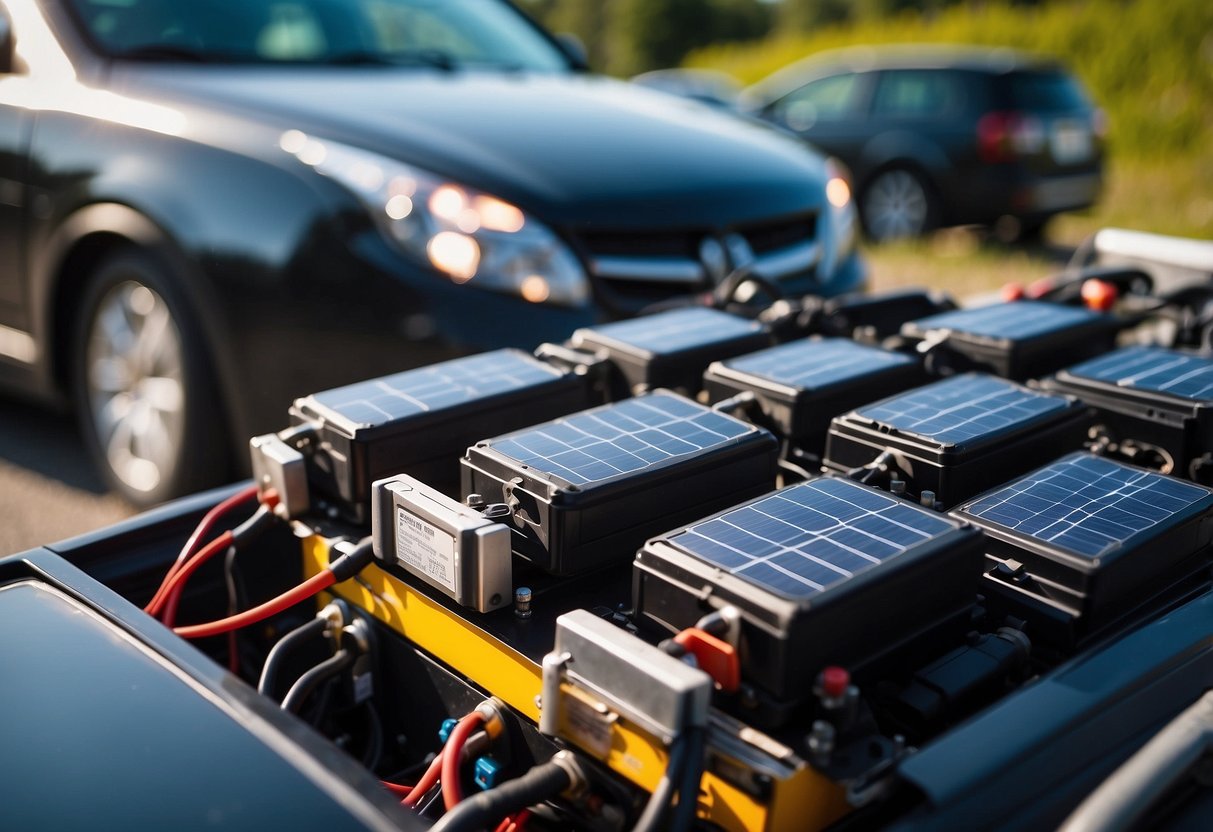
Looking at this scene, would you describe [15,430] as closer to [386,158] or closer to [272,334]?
[272,334]

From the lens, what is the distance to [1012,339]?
2328mm

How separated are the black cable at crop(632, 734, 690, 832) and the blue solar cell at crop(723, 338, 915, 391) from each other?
0.95m

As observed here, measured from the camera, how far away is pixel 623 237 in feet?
10.5

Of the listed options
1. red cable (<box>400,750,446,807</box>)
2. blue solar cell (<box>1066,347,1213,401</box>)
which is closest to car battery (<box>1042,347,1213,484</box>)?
blue solar cell (<box>1066,347,1213,401</box>)

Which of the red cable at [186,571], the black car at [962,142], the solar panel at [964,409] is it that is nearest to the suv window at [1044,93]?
the black car at [962,142]

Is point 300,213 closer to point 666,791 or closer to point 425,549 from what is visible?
point 425,549

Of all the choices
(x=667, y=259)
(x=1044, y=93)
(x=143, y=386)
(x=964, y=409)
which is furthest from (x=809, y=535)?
(x=1044, y=93)

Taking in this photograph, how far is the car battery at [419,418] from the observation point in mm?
1773

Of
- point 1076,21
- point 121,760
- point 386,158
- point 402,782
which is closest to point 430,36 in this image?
point 386,158

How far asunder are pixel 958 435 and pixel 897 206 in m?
8.45

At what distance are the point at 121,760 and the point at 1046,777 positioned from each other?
0.98 metres

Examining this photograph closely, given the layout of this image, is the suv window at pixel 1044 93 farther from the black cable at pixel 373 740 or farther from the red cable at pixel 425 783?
the red cable at pixel 425 783

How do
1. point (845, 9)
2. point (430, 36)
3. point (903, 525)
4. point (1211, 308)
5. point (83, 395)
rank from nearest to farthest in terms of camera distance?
point (903, 525) < point (1211, 308) < point (83, 395) < point (430, 36) < point (845, 9)

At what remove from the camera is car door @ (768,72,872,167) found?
9984 millimetres
